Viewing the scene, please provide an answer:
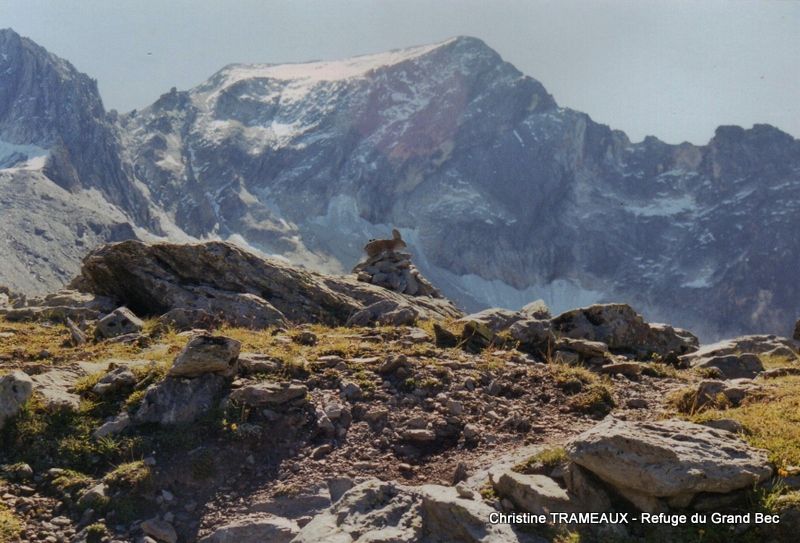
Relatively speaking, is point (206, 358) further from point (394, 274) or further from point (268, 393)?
point (394, 274)

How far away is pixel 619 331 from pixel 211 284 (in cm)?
1307

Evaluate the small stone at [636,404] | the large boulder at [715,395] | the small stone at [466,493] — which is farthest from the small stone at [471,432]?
the large boulder at [715,395]

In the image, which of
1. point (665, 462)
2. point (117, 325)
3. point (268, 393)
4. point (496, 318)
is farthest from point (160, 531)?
point (496, 318)

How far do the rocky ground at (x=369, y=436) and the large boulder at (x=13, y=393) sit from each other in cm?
4

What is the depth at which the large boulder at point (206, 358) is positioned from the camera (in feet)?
37.6

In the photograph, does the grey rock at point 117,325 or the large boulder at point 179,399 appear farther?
the grey rock at point 117,325

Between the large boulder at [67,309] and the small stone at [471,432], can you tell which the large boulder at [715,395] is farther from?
the large boulder at [67,309]

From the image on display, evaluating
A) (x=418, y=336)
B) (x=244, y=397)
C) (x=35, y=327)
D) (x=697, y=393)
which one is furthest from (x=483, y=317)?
(x=35, y=327)

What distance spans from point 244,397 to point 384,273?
1858 cm

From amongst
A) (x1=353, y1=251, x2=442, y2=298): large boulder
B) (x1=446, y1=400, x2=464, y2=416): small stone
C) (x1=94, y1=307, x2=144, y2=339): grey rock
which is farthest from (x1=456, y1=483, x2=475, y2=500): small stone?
(x1=353, y1=251, x2=442, y2=298): large boulder

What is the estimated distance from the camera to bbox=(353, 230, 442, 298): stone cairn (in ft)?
93.7

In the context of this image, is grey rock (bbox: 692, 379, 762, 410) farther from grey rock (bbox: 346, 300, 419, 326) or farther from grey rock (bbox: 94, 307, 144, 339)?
grey rock (bbox: 94, 307, 144, 339)

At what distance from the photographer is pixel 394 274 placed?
29516 mm

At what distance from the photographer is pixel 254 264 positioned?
72.8 feet
